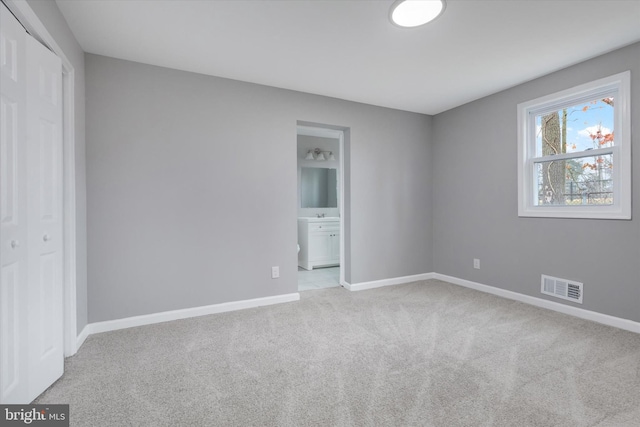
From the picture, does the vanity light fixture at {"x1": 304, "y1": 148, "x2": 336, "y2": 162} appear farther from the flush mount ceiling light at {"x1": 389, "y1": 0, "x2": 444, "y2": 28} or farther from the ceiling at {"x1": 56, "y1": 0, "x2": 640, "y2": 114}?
the flush mount ceiling light at {"x1": 389, "y1": 0, "x2": 444, "y2": 28}

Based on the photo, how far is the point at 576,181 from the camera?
9.89 feet

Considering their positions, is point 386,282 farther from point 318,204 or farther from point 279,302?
point 318,204

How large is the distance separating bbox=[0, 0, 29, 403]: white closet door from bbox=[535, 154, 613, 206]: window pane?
14.0 feet

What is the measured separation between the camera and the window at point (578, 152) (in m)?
2.63

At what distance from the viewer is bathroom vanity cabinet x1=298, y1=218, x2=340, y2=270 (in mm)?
5168

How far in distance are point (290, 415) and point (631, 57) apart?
3703mm

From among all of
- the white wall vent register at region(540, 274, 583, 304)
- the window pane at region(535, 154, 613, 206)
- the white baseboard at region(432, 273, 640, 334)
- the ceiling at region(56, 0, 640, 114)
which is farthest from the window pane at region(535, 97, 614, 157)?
the white baseboard at region(432, 273, 640, 334)

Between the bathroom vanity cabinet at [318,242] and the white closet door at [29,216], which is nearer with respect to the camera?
the white closet door at [29,216]

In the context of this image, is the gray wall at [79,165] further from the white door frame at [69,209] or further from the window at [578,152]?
the window at [578,152]

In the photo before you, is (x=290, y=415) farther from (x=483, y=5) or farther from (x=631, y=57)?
(x=631, y=57)

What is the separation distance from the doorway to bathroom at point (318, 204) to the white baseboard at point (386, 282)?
2.45 feet

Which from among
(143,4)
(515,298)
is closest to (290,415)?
(143,4)

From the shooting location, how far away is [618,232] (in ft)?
8.65

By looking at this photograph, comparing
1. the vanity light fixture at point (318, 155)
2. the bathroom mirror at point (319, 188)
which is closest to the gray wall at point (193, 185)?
the vanity light fixture at point (318, 155)
